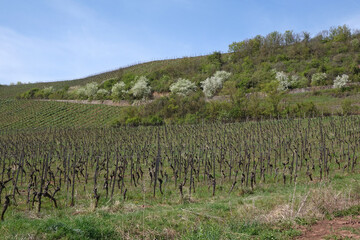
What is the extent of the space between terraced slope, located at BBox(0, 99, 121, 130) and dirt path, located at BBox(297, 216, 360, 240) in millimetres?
37798

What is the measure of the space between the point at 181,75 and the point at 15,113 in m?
35.5

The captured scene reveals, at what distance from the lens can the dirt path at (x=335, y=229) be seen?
6.09 metres

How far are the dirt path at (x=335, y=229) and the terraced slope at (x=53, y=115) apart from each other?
3780 cm

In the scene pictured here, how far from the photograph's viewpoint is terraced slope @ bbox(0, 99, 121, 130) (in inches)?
1738

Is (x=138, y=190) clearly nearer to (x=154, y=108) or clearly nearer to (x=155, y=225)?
(x=155, y=225)

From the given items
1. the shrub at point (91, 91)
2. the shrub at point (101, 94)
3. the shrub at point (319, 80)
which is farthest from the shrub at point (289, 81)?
the shrub at point (91, 91)

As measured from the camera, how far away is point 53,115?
4956 cm

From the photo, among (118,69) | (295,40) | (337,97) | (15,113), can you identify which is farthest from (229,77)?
(118,69)

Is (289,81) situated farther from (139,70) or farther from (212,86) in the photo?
(139,70)

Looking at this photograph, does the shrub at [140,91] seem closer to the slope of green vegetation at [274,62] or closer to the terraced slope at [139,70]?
the slope of green vegetation at [274,62]

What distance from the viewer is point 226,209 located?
8117mm

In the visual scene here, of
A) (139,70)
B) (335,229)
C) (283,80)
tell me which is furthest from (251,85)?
(335,229)

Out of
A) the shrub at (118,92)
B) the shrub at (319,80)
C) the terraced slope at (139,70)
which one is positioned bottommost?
the shrub at (319,80)

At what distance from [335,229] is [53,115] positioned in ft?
163
